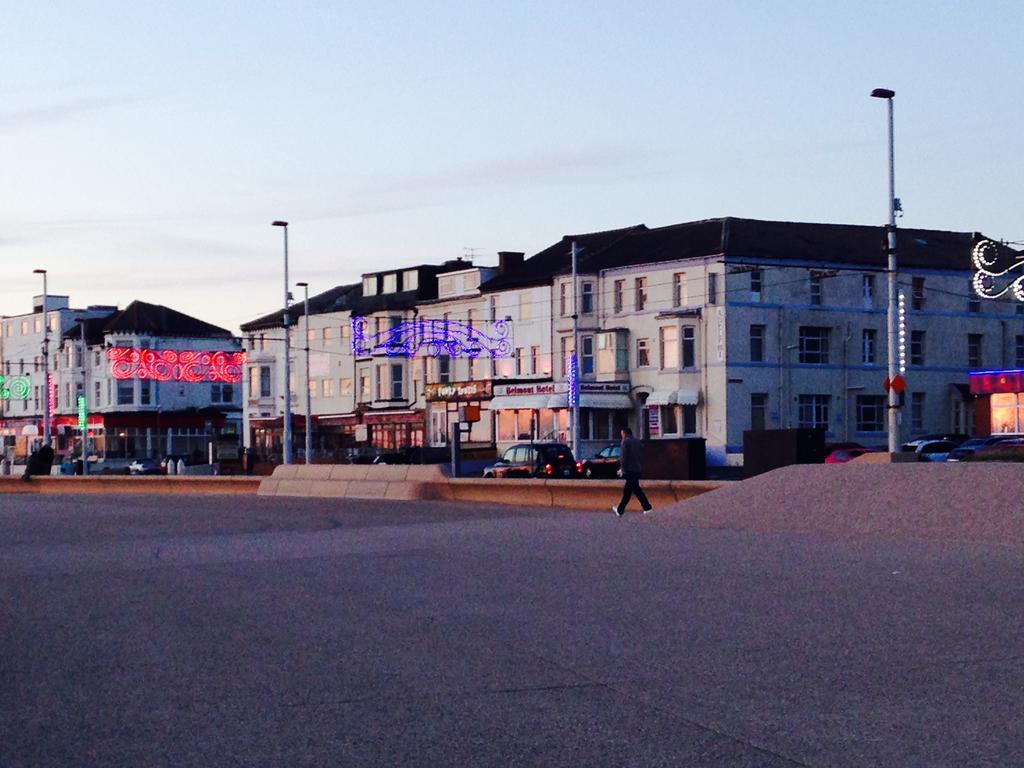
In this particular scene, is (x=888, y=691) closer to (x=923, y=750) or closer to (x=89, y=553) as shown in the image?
(x=923, y=750)

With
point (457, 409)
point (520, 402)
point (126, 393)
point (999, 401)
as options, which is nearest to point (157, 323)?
point (126, 393)

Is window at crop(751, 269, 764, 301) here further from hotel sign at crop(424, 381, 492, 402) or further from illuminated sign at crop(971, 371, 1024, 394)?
hotel sign at crop(424, 381, 492, 402)

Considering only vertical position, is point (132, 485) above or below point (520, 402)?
below

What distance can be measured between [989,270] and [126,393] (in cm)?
8600

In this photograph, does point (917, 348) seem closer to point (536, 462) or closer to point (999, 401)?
point (999, 401)

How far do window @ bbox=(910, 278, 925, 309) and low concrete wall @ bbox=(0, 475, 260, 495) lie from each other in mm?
40833

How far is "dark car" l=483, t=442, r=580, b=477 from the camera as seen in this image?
52438mm

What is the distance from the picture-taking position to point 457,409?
83.2 m

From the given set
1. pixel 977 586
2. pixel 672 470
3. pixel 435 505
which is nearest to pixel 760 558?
pixel 977 586

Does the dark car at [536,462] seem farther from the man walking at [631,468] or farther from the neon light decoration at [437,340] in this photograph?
the man walking at [631,468]

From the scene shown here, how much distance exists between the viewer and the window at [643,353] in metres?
76.1

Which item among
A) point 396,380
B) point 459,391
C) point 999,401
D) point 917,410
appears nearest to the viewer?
point 999,401

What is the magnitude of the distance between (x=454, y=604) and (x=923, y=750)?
7319 mm

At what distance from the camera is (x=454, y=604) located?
1477 centimetres
